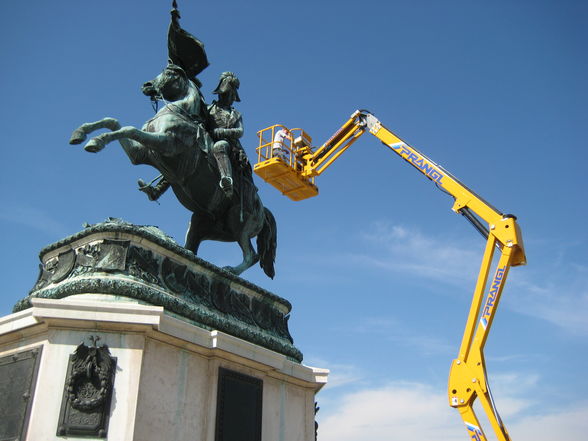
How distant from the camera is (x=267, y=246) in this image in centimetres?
1243

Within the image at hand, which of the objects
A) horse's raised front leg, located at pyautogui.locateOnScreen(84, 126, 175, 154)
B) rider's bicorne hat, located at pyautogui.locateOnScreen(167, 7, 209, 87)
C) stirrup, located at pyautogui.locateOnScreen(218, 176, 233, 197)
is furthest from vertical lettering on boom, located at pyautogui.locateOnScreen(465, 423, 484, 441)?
rider's bicorne hat, located at pyautogui.locateOnScreen(167, 7, 209, 87)

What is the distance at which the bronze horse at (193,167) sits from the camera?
10031 millimetres

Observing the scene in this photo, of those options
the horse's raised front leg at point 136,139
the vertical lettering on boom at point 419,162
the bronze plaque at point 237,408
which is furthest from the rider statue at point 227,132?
the vertical lettering on boom at point 419,162

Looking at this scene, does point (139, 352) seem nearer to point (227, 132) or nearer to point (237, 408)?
point (237, 408)

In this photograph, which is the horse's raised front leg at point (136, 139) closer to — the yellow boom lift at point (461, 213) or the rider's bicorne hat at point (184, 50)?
the rider's bicorne hat at point (184, 50)

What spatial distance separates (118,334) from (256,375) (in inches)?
99.5

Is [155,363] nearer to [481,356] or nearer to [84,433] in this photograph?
[84,433]

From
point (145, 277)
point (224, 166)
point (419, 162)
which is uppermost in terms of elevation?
point (419, 162)

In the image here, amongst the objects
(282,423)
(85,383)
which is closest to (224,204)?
(282,423)

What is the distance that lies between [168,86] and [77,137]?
9.14 ft

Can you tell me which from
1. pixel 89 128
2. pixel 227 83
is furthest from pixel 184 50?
pixel 89 128

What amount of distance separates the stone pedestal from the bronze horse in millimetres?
1325

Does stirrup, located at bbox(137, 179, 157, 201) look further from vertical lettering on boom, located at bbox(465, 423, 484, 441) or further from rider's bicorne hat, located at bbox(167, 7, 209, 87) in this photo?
vertical lettering on boom, located at bbox(465, 423, 484, 441)

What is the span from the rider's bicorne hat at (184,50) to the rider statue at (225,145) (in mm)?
640
